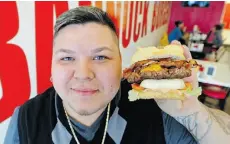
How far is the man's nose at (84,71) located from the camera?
791 millimetres

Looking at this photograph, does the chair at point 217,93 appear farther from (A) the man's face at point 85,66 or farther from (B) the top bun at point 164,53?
(A) the man's face at point 85,66

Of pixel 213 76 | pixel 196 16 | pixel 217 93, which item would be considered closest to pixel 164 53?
pixel 213 76

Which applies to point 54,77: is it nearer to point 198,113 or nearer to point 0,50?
point 0,50

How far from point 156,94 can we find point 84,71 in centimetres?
34

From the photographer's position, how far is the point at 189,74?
953 mm

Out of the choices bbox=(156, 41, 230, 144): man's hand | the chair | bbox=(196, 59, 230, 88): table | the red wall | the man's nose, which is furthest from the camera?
the red wall

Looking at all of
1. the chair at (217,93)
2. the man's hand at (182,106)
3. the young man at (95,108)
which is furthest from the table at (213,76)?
the man's hand at (182,106)

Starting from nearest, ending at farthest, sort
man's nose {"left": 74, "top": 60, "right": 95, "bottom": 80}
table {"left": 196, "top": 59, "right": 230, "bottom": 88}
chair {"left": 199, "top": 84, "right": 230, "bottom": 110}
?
man's nose {"left": 74, "top": 60, "right": 95, "bottom": 80}
table {"left": 196, "top": 59, "right": 230, "bottom": 88}
chair {"left": 199, "top": 84, "right": 230, "bottom": 110}

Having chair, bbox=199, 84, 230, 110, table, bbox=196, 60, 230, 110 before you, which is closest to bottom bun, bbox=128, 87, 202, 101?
table, bbox=196, 60, 230, 110

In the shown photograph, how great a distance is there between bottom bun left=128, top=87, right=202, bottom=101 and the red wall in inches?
205

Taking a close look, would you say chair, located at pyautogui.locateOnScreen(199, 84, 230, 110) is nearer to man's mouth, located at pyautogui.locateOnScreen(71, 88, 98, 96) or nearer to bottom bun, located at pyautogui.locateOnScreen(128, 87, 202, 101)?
bottom bun, located at pyautogui.locateOnScreen(128, 87, 202, 101)

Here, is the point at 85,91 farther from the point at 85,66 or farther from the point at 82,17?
the point at 82,17

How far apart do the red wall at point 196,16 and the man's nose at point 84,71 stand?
541 centimetres

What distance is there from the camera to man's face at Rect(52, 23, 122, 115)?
2.66 ft
